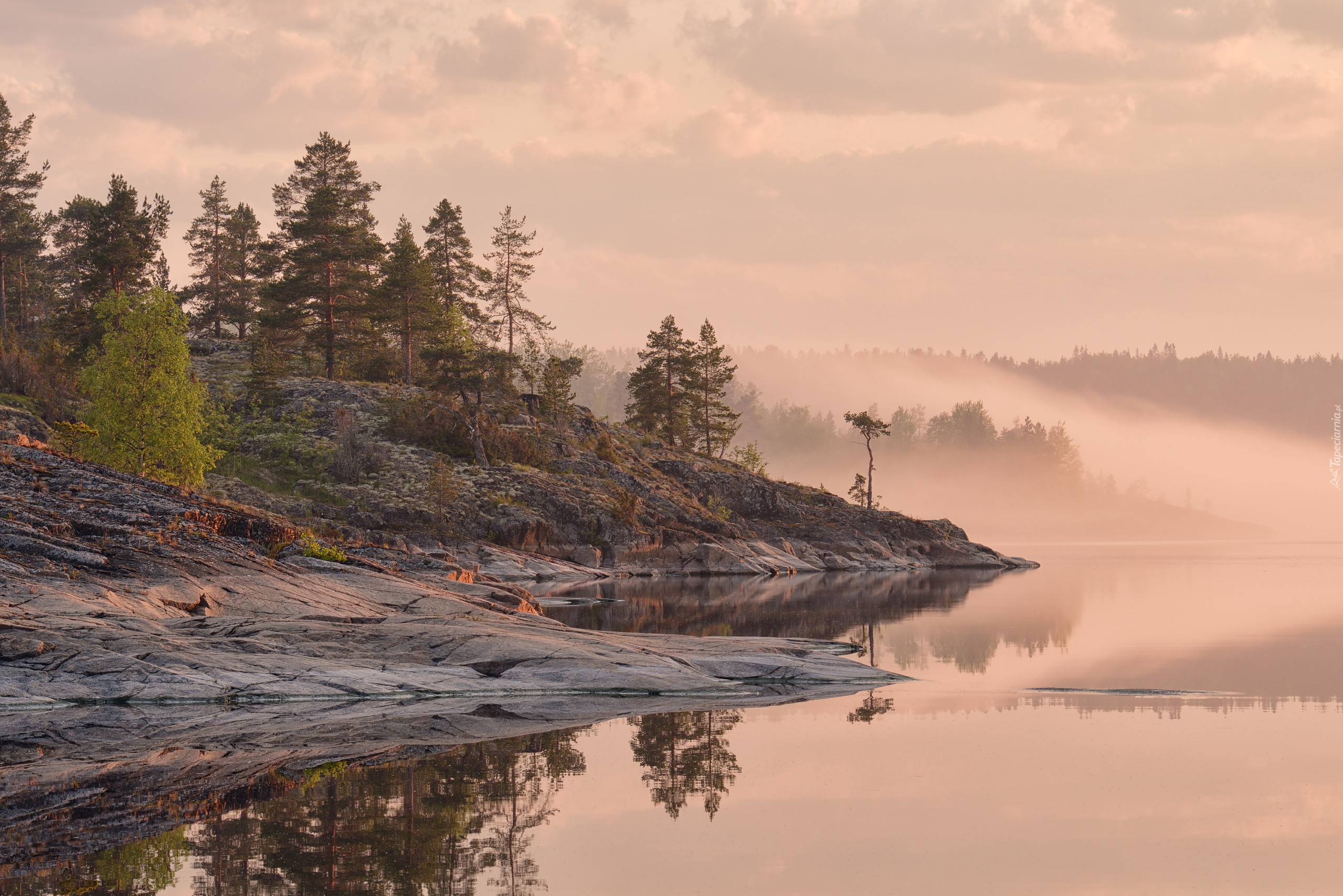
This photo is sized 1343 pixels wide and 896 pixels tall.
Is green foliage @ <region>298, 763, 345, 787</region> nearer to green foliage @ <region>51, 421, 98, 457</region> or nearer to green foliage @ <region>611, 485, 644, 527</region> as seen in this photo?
green foliage @ <region>51, 421, 98, 457</region>

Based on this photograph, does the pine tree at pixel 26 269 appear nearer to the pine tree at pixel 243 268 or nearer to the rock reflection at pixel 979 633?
the pine tree at pixel 243 268

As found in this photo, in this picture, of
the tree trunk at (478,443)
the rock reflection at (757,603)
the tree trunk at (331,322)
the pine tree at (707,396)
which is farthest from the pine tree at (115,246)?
the pine tree at (707,396)

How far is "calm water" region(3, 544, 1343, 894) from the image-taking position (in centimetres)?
1084

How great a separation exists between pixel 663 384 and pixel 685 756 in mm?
96411

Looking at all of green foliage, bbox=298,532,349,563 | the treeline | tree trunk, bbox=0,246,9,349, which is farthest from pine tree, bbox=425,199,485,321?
green foliage, bbox=298,532,349,563

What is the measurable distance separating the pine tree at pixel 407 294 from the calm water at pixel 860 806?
6569 centimetres

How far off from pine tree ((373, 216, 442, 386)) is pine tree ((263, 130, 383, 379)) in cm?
166

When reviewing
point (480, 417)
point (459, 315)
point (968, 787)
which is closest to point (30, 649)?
point (968, 787)

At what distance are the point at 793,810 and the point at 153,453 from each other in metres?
45.4

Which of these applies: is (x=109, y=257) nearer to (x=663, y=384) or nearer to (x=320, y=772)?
(x=663, y=384)

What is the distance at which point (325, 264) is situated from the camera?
3233 inches

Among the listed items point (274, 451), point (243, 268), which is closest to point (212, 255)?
point (243, 268)

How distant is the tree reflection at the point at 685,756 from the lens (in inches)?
563

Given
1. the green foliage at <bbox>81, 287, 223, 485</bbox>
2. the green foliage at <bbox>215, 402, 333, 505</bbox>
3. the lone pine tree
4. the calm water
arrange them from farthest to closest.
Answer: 1. the lone pine tree
2. the green foliage at <bbox>215, 402, 333, 505</bbox>
3. the green foliage at <bbox>81, 287, 223, 485</bbox>
4. the calm water
